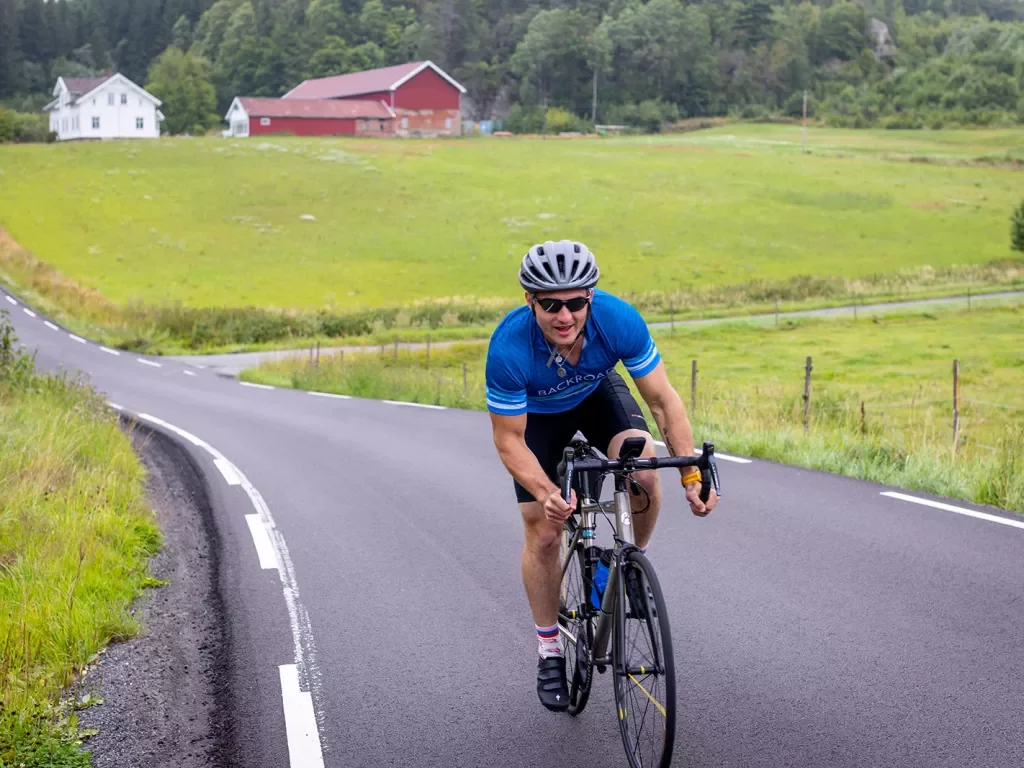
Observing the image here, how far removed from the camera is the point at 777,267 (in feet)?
194

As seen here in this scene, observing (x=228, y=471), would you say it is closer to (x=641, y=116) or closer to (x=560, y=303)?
(x=560, y=303)

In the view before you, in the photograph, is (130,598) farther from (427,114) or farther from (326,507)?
(427,114)

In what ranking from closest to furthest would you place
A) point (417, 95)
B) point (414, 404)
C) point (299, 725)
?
point (299, 725)
point (414, 404)
point (417, 95)

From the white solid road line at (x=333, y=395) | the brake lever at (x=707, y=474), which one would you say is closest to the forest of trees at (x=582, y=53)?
the white solid road line at (x=333, y=395)

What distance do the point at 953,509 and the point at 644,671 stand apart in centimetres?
565

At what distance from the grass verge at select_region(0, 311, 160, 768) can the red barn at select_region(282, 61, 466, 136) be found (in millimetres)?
108021

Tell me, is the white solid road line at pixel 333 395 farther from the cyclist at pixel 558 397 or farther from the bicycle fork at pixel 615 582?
the bicycle fork at pixel 615 582

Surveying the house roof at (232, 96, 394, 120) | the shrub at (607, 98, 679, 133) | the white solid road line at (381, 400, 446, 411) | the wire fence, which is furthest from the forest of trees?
the white solid road line at (381, 400, 446, 411)

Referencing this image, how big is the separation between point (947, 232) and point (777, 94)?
307ft

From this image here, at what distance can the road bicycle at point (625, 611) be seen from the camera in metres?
3.84

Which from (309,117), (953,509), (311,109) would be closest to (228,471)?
(953,509)

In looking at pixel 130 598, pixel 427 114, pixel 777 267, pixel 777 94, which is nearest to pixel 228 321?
pixel 777 267

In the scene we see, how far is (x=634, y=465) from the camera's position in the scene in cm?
415

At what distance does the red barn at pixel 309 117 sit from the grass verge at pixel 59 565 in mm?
104592
